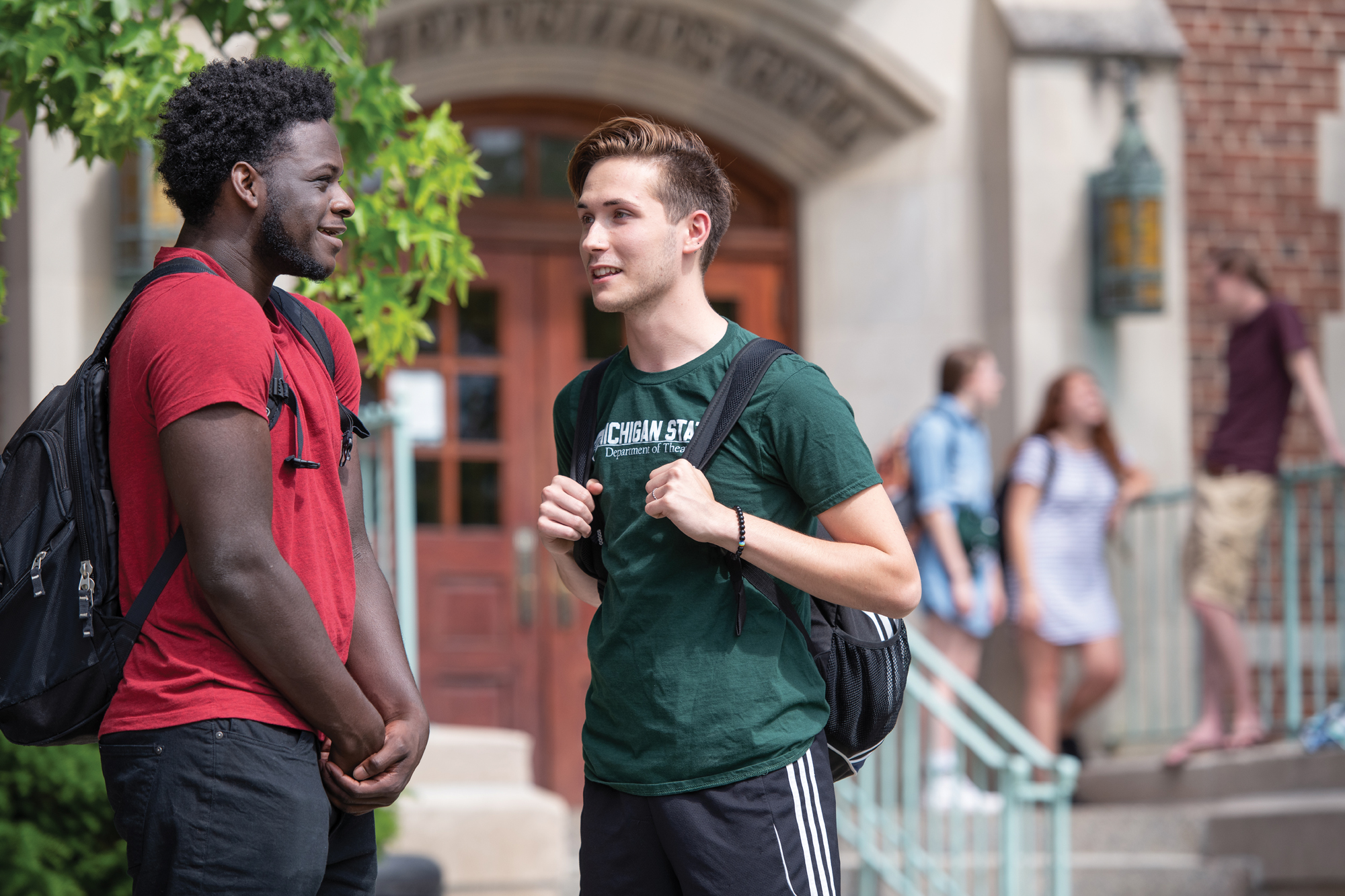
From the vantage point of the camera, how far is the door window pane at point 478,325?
7793mm

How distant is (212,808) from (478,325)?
231 inches

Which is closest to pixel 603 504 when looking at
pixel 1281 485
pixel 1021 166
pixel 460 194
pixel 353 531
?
pixel 353 531

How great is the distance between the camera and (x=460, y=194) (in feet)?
12.3

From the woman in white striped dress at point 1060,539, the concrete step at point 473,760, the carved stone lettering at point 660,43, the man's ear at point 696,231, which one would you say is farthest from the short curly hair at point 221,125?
the carved stone lettering at point 660,43

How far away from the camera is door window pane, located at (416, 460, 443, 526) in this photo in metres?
7.63

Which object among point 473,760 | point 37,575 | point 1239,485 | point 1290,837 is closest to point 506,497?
point 473,760

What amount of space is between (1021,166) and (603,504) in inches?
221

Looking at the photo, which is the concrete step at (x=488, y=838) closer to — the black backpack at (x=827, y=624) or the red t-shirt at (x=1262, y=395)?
the black backpack at (x=827, y=624)

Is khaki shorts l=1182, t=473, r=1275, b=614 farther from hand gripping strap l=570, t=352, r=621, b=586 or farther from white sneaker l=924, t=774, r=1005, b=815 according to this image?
hand gripping strap l=570, t=352, r=621, b=586

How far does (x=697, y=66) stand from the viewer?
788 centimetres

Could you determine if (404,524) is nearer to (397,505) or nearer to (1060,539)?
(397,505)

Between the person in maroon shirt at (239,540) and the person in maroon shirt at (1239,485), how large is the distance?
5013 millimetres

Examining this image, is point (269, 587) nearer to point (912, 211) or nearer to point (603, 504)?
point (603, 504)

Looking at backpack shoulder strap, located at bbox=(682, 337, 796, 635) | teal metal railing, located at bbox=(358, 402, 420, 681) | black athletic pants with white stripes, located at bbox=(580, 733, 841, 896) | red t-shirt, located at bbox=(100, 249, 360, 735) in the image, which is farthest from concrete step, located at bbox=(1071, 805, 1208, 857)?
red t-shirt, located at bbox=(100, 249, 360, 735)
